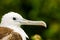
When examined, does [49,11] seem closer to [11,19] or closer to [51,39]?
[51,39]

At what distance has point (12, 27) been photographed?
241 inches

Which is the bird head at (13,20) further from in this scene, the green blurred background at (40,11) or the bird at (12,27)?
the green blurred background at (40,11)

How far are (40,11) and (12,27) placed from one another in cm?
186

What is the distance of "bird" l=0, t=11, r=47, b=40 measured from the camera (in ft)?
19.3

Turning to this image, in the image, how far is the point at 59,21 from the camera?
8.02 m

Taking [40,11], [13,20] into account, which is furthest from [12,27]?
[40,11]

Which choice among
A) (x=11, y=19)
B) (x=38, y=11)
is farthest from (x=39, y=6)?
(x=11, y=19)

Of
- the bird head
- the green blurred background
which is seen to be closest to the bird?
the bird head

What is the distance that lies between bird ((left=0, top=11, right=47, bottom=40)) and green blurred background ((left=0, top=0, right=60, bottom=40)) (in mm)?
1543

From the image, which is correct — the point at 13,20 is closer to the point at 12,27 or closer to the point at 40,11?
the point at 12,27

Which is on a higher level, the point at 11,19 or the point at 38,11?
the point at 11,19

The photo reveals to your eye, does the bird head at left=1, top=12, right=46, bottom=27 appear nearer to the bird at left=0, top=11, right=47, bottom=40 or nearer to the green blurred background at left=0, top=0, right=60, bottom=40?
the bird at left=0, top=11, right=47, bottom=40

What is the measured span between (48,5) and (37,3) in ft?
0.52

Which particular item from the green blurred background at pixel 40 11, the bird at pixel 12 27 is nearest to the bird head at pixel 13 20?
the bird at pixel 12 27
